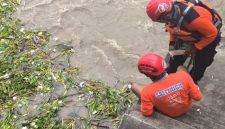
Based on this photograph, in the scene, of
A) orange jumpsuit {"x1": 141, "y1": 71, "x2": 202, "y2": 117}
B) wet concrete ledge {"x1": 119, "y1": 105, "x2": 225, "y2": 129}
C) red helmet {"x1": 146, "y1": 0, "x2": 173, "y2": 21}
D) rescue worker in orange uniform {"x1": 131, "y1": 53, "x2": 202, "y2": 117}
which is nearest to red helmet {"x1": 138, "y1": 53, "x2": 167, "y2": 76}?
rescue worker in orange uniform {"x1": 131, "y1": 53, "x2": 202, "y2": 117}

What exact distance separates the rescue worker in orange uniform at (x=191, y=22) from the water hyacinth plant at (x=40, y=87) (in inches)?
52.3

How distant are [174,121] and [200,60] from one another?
1360mm

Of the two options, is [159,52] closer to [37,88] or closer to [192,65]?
[192,65]

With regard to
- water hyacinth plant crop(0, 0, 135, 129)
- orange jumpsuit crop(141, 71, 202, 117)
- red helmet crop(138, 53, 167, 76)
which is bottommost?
water hyacinth plant crop(0, 0, 135, 129)

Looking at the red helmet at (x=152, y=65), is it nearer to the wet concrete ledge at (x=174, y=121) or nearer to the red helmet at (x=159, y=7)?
the wet concrete ledge at (x=174, y=121)

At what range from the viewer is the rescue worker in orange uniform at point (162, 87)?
15.8ft

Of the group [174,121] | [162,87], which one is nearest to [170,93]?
[162,87]

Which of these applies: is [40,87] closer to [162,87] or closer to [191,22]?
[162,87]

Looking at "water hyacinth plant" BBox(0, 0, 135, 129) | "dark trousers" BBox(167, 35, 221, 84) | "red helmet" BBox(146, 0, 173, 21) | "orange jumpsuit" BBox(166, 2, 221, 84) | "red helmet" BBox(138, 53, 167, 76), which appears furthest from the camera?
"water hyacinth plant" BBox(0, 0, 135, 129)

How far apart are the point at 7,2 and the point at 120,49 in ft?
8.83

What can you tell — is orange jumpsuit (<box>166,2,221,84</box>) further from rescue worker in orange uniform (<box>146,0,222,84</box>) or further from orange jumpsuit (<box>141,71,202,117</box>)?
orange jumpsuit (<box>141,71,202,117</box>)

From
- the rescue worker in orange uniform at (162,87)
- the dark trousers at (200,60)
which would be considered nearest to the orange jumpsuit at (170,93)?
the rescue worker in orange uniform at (162,87)

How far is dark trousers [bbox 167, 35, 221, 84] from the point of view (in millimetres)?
5680

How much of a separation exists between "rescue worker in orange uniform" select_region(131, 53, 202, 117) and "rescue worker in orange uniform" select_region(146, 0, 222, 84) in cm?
62
